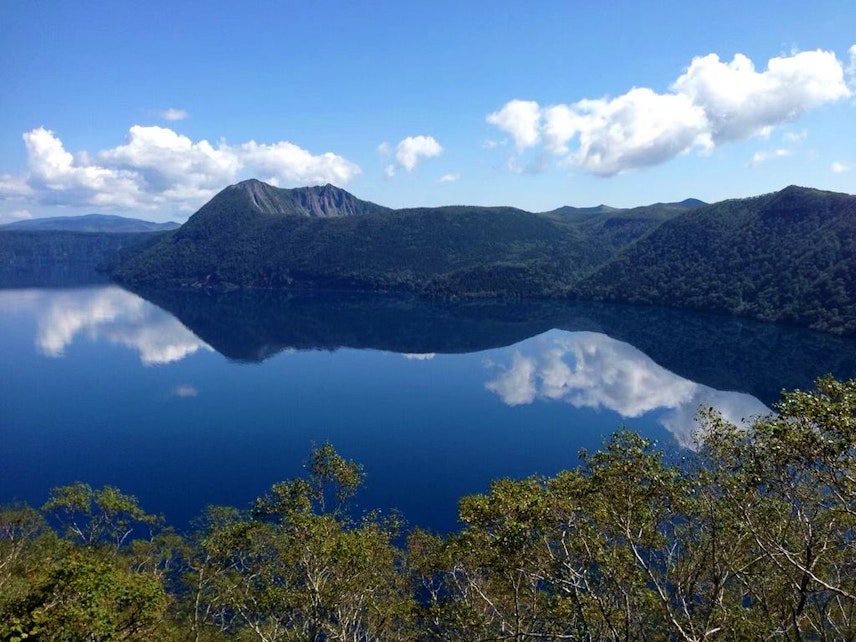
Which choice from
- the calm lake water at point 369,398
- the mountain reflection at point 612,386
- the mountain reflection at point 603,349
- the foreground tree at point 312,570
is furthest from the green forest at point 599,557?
the mountain reflection at point 603,349

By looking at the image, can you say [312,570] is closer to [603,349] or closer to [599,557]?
[599,557]

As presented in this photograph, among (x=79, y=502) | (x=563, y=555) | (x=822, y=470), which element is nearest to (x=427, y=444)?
(x=79, y=502)

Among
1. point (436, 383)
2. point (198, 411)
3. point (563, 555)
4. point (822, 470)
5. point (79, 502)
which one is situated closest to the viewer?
point (822, 470)

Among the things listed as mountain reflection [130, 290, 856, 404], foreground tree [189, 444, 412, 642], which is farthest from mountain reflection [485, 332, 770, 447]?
foreground tree [189, 444, 412, 642]

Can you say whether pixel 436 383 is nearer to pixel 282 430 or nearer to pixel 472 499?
pixel 282 430

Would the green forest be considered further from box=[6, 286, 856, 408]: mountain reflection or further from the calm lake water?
box=[6, 286, 856, 408]: mountain reflection
